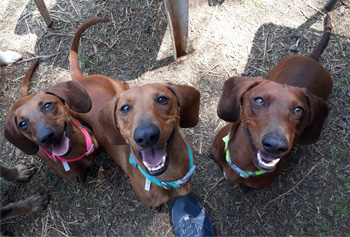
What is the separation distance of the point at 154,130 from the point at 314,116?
5.34 feet

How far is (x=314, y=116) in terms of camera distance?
9.32ft

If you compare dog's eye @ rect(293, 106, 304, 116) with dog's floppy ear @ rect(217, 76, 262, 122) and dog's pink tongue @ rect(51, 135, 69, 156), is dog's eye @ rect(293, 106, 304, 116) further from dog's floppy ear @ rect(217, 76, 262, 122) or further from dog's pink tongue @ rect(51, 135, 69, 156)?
dog's pink tongue @ rect(51, 135, 69, 156)

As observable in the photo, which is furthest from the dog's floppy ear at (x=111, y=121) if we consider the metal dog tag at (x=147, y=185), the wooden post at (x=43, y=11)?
the wooden post at (x=43, y=11)

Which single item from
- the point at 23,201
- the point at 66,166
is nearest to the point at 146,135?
the point at 66,166

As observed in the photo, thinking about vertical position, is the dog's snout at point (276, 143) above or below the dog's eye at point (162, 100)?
below

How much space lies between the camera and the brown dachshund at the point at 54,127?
321 cm

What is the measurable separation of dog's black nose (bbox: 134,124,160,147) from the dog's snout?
950 mm

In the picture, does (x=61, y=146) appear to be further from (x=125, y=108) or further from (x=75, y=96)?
(x=125, y=108)

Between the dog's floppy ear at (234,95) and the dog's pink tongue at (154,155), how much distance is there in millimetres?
802

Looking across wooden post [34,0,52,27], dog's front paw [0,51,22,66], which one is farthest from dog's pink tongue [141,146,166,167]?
dog's front paw [0,51,22,66]

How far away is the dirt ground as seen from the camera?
4.02 meters

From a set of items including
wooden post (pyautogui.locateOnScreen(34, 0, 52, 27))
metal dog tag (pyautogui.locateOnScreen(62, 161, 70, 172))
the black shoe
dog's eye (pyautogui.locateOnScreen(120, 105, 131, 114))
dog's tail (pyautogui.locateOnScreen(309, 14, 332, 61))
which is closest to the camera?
dog's eye (pyautogui.locateOnScreen(120, 105, 131, 114))

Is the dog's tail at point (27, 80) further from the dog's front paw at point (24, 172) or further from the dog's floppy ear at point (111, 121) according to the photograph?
the dog's floppy ear at point (111, 121)

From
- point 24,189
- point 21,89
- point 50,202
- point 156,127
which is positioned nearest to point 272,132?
point 156,127
